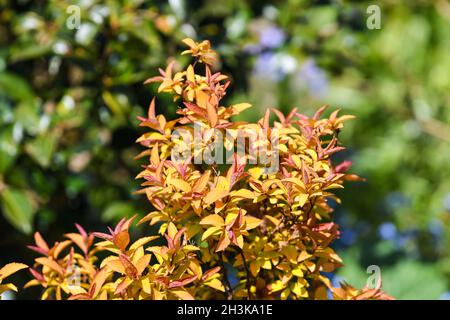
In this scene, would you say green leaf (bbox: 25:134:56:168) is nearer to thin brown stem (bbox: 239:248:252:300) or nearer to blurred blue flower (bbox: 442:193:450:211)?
thin brown stem (bbox: 239:248:252:300)

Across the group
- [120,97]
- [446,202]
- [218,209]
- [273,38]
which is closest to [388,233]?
[446,202]

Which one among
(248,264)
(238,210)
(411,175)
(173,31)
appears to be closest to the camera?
(238,210)

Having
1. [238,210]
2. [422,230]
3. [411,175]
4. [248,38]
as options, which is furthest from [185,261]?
[411,175]

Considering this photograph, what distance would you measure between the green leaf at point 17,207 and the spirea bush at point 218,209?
1.90 feet

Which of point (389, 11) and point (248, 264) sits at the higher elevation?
point (389, 11)

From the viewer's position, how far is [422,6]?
3.96 m

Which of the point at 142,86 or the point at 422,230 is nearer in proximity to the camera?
the point at 142,86

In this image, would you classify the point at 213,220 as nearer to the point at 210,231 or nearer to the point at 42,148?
the point at 210,231

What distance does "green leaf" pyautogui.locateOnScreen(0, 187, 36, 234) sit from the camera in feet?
6.15

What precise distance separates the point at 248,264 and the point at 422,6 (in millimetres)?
3163

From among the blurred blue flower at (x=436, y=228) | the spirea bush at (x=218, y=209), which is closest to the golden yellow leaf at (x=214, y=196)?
the spirea bush at (x=218, y=209)

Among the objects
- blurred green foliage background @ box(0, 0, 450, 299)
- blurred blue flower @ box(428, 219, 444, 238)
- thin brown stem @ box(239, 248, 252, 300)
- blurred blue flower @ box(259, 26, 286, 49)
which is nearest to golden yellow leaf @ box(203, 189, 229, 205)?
thin brown stem @ box(239, 248, 252, 300)

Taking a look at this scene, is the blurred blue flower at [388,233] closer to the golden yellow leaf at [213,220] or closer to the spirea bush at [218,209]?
the spirea bush at [218,209]

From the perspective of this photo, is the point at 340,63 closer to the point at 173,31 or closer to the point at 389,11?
the point at 173,31
